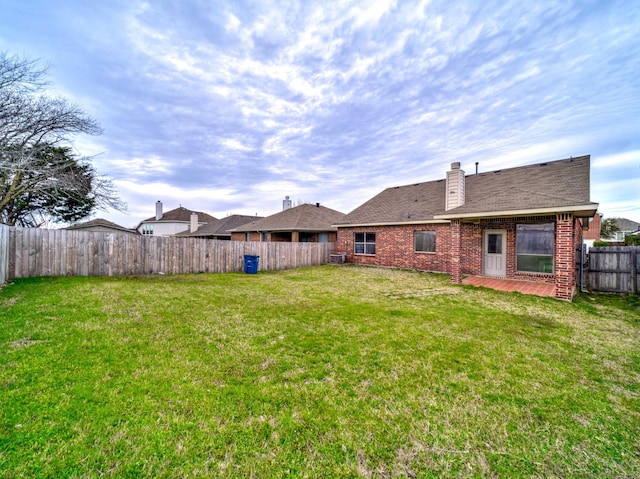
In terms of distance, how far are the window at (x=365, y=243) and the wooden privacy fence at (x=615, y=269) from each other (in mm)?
9429

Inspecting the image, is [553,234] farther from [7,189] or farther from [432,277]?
[7,189]

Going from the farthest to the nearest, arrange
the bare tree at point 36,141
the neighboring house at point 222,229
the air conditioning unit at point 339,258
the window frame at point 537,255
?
the neighboring house at point 222,229
the air conditioning unit at point 339,258
the window frame at point 537,255
the bare tree at point 36,141

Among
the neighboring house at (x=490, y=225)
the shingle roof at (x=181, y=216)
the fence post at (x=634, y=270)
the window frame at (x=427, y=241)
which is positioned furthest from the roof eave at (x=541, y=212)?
the shingle roof at (x=181, y=216)

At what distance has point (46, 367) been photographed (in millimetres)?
3121

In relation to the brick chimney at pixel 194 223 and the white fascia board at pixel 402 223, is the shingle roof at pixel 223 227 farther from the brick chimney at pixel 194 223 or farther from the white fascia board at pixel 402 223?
the white fascia board at pixel 402 223

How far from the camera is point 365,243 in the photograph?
17.0m

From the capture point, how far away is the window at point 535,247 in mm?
10164

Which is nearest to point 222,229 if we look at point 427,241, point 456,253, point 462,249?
point 427,241

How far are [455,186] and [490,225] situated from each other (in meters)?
2.46

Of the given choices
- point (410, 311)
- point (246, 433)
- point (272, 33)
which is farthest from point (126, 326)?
point (272, 33)

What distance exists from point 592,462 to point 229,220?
33124mm

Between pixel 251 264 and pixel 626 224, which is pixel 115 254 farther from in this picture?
pixel 626 224

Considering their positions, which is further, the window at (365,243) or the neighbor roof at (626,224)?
the neighbor roof at (626,224)

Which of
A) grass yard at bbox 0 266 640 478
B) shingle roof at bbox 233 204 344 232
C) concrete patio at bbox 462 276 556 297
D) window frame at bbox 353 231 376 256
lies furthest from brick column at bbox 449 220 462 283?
shingle roof at bbox 233 204 344 232
